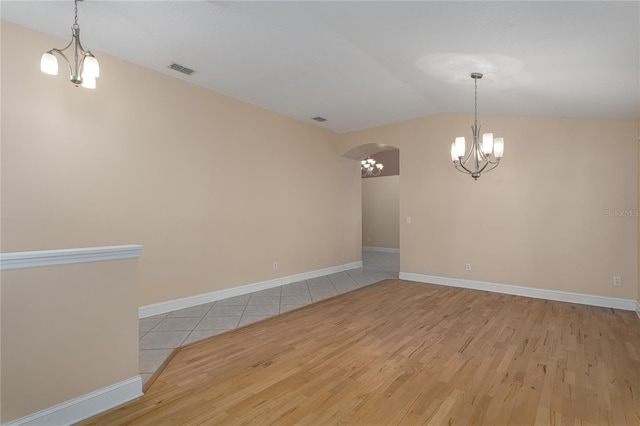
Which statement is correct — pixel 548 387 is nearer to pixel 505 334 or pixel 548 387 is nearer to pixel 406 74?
pixel 505 334

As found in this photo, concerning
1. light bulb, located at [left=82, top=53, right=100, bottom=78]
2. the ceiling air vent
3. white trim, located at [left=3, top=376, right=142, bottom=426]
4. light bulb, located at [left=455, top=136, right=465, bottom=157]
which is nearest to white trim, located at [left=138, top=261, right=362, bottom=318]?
white trim, located at [left=3, top=376, right=142, bottom=426]

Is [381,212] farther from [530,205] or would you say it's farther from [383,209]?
[530,205]

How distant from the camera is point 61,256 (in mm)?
1833

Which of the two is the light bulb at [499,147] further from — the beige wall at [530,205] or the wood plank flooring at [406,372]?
the wood plank flooring at [406,372]

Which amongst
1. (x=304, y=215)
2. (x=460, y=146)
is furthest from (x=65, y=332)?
(x=304, y=215)

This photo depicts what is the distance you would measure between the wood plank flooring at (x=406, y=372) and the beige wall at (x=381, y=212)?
239 inches

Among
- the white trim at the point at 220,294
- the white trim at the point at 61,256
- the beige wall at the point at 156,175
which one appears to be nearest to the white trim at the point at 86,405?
the white trim at the point at 61,256

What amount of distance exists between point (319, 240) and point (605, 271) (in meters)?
4.46

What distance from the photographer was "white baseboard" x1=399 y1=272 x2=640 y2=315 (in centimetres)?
417

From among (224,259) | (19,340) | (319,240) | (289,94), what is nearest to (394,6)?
(289,94)

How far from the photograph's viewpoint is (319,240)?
20.6 ft

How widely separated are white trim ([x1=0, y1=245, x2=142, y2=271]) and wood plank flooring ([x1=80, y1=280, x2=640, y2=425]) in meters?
0.99

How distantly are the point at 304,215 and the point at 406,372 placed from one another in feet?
12.6

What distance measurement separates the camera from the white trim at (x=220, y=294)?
3797mm
